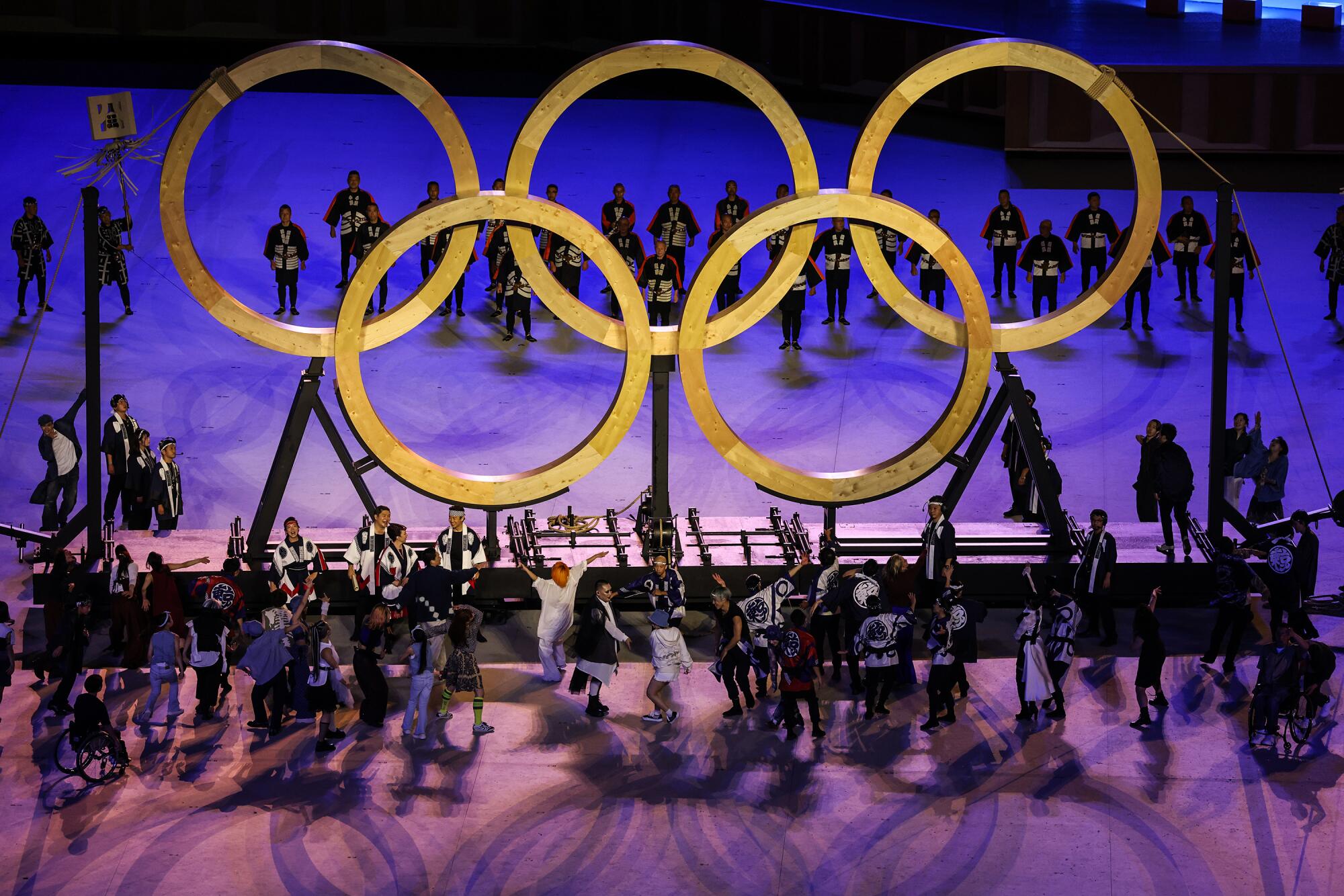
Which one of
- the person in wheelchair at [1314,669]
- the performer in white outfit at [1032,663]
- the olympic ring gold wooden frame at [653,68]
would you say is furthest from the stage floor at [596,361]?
the performer in white outfit at [1032,663]

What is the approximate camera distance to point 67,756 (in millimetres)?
16500

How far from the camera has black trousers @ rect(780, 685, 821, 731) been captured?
56.2 ft

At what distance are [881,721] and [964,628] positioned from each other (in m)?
1.23

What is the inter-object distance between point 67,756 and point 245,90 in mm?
7056

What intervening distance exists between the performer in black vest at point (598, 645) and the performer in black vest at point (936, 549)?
3565 mm

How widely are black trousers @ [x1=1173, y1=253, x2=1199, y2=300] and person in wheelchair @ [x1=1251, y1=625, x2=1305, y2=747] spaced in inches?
452

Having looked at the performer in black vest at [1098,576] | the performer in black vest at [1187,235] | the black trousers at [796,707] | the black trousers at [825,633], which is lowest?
the black trousers at [796,707]

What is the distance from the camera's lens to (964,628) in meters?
17.3

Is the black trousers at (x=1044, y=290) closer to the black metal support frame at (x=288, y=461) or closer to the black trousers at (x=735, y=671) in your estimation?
the black trousers at (x=735, y=671)

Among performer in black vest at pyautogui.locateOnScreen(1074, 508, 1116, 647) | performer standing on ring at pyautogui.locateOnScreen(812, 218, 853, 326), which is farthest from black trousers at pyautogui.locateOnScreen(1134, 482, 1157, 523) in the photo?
performer standing on ring at pyautogui.locateOnScreen(812, 218, 853, 326)

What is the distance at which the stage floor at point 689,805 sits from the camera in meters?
14.9

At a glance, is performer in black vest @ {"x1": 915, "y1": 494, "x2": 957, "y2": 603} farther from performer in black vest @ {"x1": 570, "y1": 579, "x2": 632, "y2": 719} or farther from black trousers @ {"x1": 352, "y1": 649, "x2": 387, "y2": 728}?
black trousers @ {"x1": 352, "y1": 649, "x2": 387, "y2": 728}

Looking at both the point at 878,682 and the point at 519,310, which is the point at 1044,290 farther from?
the point at 878,682

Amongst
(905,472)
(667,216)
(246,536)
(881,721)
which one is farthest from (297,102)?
(881,721)
